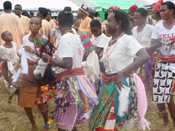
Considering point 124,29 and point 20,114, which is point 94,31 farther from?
point 124,29

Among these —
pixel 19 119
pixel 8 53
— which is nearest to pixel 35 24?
pixel 19 119

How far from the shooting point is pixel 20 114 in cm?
852

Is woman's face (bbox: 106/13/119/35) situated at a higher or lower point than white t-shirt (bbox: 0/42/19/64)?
higher

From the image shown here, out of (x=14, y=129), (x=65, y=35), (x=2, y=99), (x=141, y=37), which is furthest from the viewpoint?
(x=2, y=99)

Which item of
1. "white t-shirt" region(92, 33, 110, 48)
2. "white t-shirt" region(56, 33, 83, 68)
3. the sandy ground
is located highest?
"white t-shirt" region(56, 33, 83, 68)

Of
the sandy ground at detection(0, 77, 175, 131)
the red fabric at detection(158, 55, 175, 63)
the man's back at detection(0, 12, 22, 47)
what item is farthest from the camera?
the man's back at detection(0, 12, 22, 47)

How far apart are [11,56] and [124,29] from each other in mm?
5358

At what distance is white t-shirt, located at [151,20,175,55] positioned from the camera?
680 cm

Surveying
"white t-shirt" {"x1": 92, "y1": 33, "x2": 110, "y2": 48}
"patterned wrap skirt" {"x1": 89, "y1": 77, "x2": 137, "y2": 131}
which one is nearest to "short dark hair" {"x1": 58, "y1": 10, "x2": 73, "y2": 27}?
"patterned wrap skirt" {"x1": 89, "y1": 77, "x2": 137, "y2": 131}

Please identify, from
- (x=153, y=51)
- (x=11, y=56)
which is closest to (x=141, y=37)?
(x=153, y=51)

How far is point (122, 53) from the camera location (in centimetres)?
494

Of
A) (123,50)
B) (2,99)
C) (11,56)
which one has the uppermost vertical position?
(123,50)

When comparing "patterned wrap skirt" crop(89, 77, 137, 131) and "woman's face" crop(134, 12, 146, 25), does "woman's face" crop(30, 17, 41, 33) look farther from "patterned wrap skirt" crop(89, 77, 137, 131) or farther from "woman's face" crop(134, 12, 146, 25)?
"woman's face" crop(134, 12, 146, 25)

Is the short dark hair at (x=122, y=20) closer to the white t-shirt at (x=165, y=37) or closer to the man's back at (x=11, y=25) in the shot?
the white t-shirt at (x=165, y=37)
